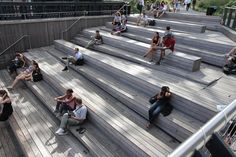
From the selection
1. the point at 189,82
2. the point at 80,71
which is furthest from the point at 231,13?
the point at 80,71

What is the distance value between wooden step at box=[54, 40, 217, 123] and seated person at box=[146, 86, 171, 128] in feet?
1.13

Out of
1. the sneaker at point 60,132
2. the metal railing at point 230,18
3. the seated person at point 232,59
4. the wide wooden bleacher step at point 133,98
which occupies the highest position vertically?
the metal railing at point 230,18

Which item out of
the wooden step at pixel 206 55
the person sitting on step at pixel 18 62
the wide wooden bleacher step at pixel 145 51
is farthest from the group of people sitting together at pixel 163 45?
the person sitting on step at pixel 18 62

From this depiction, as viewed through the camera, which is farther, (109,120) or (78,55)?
(78,55)

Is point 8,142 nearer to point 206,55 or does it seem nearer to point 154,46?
point 154,46

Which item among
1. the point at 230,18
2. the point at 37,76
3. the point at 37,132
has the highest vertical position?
the point at 230,18

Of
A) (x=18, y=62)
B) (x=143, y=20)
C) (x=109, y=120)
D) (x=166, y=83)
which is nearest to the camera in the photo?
(x=109, y=120)

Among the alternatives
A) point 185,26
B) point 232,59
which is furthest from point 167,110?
point 185,26

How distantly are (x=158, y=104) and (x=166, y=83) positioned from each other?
3.91ft

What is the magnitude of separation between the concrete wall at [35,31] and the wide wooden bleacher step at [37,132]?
3.53 metres

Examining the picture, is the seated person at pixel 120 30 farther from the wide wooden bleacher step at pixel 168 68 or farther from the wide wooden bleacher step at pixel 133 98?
the wide wooden bleacher step at pixel 133 98

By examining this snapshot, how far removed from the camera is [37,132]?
596cm

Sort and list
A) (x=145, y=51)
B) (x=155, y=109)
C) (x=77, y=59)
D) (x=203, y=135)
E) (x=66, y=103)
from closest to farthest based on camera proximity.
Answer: (x=203, y=135)
(x=155, y=109)
(x=66, y=103)
(x=145, y=51)
(x=77, y=59)

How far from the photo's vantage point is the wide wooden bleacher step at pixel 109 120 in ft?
15.5
